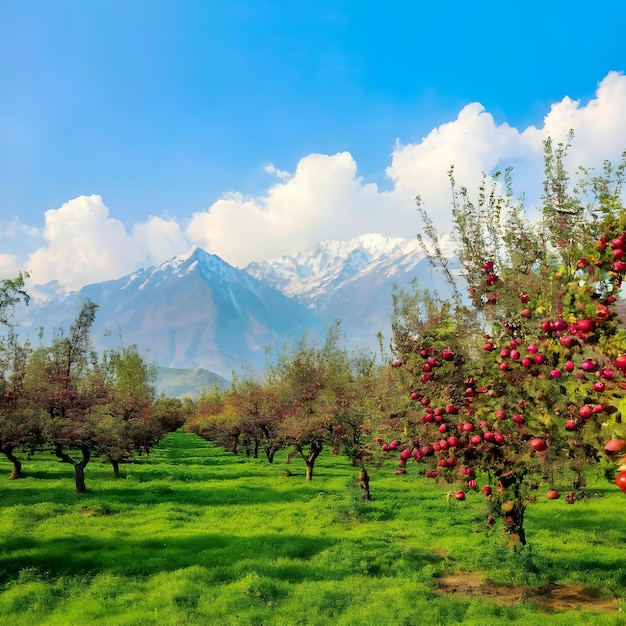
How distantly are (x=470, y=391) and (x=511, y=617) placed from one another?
8.81 meters

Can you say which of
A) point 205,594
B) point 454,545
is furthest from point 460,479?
point 454,545

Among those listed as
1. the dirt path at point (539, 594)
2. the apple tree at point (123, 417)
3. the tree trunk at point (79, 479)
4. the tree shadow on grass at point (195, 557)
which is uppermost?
the apple tree at point (123, 417)

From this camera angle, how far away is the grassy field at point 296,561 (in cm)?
1428

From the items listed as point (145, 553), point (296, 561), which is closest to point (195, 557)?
point (145, 553)

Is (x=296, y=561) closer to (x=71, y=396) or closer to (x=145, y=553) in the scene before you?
(x=145, y=553)

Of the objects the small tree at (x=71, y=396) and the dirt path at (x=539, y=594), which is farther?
the small tree at (x=71, y=396)

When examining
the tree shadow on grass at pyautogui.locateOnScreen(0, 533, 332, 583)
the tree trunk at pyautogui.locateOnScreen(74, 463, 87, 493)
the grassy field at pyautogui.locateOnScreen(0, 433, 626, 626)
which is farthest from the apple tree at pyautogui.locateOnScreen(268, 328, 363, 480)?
the tree trunk at pyautogui.locateOnScreen(74, 463, 87, 493)

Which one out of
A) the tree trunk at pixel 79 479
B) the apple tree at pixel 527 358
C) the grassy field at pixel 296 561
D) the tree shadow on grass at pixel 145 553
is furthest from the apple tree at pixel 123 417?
the apple tree at pixel 527 358

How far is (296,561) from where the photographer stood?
1875cm

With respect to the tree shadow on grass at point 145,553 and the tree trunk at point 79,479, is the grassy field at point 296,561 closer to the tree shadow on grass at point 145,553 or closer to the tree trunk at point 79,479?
the tree shadow on grass at point 145,553

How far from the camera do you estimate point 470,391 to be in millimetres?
9234

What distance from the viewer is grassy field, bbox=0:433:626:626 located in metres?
14.3

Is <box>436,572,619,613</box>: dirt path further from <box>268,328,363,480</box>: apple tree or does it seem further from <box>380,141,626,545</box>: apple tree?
<box>268,328,363,480</box>: apple tree

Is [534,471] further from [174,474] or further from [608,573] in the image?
[174,474]
